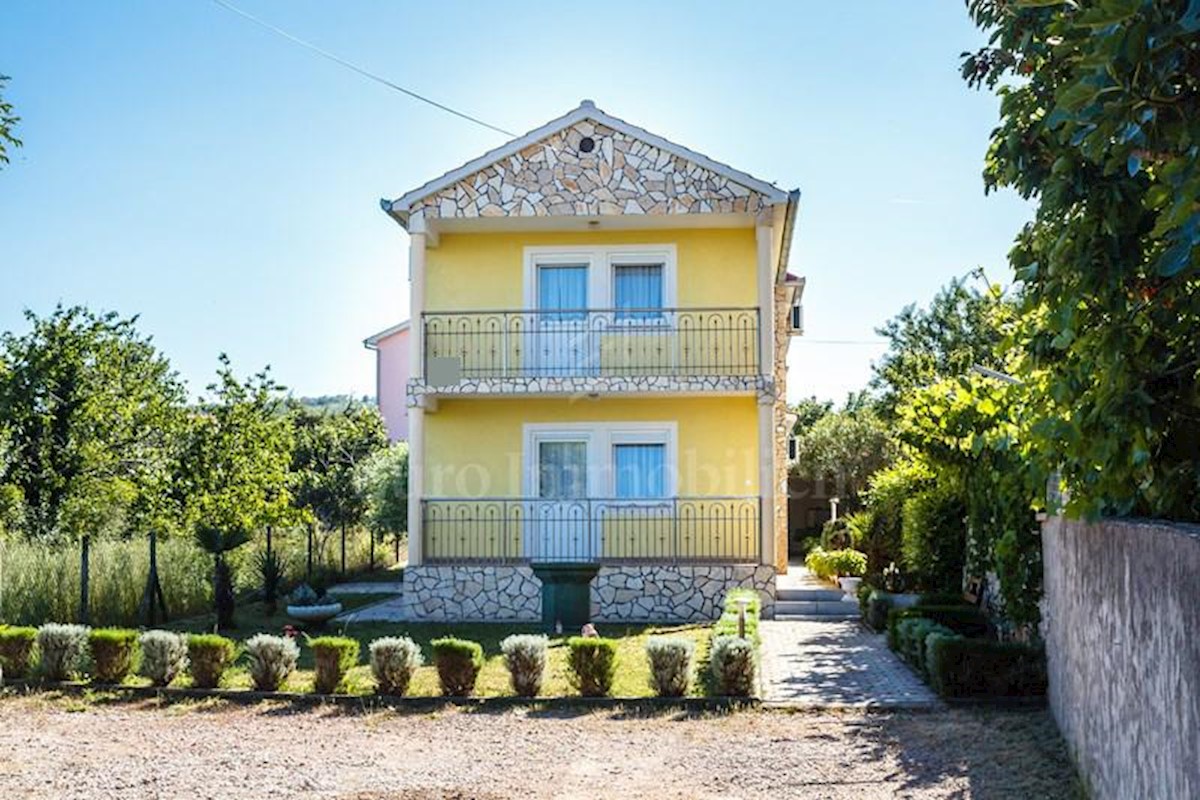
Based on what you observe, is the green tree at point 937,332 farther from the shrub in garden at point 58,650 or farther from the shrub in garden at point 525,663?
the shrub in garden at point 58,650

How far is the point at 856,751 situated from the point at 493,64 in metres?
8.08

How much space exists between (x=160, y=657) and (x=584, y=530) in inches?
326

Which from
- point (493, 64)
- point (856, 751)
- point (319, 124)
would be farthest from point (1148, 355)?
point (319, 124)

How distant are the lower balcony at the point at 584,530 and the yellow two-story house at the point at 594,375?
0.03 m

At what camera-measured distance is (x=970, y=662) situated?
1012 cm

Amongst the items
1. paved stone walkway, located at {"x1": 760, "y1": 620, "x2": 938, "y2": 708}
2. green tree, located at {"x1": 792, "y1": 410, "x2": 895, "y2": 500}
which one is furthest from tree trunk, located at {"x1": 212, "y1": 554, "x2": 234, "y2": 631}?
green tree, located at {"x1": 792, "y1": 410, "x2": 895, "y2": 500}

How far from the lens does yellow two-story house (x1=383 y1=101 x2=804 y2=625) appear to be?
58.2 ft

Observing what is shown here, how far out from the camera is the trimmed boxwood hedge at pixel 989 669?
10023mm

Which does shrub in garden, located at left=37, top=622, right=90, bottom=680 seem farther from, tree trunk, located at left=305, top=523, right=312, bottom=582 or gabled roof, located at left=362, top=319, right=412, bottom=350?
gabled roof, located at left=362, top=319, right=412, bottom=350

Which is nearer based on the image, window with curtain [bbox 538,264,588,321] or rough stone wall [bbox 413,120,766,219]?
rough stone wall [bbox 413,120,766,219]

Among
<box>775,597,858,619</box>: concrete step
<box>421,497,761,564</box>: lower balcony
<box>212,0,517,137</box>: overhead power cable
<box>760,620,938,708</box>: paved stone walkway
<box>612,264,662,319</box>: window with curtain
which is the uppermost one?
<box>212,0,517,137</box>: overhead power cable

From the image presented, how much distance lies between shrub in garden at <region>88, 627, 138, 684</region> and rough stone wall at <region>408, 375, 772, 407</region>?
282 inches

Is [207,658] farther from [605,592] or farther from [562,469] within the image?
[562,469]

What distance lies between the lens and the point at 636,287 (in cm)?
1895
